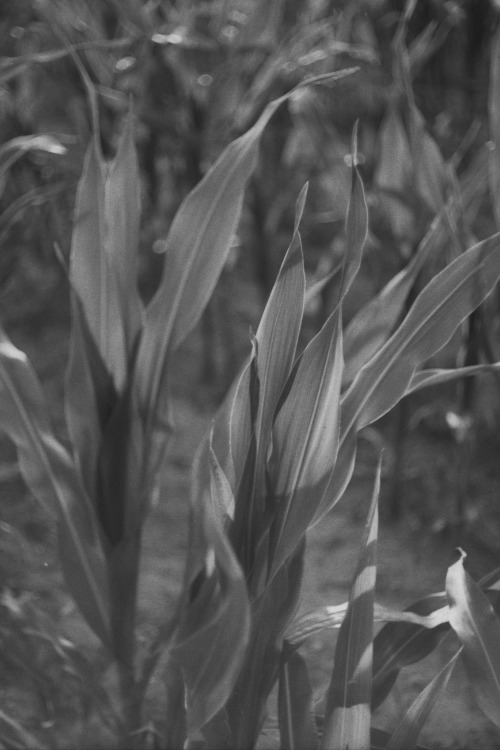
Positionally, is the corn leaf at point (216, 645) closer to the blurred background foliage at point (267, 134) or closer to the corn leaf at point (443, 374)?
the corn leaf at point (443, 374)

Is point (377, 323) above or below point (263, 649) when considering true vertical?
above

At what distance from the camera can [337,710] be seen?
0.49 m

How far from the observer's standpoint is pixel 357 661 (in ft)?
1.56

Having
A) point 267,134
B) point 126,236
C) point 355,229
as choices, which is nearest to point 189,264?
point 126,236

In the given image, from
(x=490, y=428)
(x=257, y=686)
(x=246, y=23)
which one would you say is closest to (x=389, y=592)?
(x=490, y=428)

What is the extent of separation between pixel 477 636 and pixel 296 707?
0.14 meters

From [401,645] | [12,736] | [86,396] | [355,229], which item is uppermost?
[355,229]

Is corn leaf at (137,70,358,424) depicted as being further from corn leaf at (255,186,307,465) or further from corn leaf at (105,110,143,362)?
corn leaf at (255,186,307,465)

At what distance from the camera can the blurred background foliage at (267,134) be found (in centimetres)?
96

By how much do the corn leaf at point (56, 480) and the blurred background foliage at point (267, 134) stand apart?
169 mm

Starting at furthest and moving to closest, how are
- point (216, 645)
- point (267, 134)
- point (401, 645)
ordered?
point (267, 134)
point (401, 645)
point (216, 645)

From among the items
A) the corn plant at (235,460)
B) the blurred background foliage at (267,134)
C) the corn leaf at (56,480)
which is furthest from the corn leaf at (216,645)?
the blurred background foliage at (267,134)

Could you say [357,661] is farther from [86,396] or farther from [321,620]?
[86,396]

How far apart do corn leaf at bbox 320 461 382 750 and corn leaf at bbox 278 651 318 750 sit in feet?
0.17
